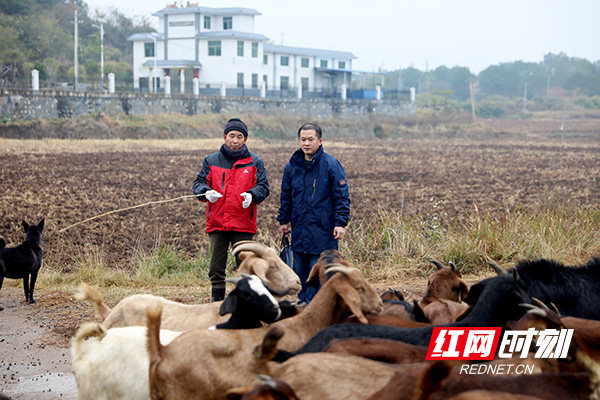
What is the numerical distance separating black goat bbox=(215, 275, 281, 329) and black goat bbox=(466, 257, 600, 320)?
193cm

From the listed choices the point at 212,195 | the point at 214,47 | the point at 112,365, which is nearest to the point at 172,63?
the point at 214,47

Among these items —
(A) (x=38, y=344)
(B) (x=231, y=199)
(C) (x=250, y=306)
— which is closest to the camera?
(C) (x=250, y=306)

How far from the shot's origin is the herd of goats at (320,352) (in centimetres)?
280

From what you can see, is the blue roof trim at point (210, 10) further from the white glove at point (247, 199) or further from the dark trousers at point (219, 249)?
the white glove at point (247, 199)

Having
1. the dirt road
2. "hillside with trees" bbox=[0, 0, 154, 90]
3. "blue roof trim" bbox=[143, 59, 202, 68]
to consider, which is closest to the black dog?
the dirt road

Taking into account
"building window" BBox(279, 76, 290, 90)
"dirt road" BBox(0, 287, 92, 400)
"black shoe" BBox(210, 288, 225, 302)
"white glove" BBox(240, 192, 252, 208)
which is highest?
"building window" BBox(279, 76, 290, 90)

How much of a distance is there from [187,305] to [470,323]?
2.29m

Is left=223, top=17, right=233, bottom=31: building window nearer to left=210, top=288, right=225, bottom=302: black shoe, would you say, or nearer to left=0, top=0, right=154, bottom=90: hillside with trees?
left=0, top=0, right=154, bottom=90: hillside with trees

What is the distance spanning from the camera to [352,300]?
4.05 meters

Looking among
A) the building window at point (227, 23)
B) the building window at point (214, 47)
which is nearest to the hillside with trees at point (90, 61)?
the building window at point (214, 47)

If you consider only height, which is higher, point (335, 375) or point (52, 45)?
point (52, 45)

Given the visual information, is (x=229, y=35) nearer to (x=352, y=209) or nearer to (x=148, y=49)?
(x=148, y=49)

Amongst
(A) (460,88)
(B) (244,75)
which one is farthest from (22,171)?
(A) (460,88)

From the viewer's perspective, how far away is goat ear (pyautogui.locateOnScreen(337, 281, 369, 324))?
392 cm
